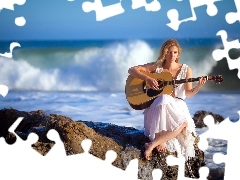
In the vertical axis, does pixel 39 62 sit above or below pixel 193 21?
below

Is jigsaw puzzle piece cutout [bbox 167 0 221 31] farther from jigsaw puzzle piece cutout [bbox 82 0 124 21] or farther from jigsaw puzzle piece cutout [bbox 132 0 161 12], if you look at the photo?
jigsaw puzzle piece cutout [bbox 82 0 124 21]

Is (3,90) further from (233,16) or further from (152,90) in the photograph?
(233,16)

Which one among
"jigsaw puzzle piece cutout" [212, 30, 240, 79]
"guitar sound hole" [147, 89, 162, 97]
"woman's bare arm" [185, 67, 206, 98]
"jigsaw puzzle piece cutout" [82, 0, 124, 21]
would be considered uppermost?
"jigsaw puzzle piece cutout" [82, 0, 124, 21]

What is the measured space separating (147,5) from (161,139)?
69cm

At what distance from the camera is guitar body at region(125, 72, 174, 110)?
2.22 meters

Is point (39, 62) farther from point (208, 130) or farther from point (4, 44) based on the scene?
point (208, 130)

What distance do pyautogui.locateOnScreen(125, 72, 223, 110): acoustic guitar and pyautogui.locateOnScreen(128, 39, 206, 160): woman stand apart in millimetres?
21

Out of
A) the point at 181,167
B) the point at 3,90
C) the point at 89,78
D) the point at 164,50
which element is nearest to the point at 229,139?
the point at 181,167

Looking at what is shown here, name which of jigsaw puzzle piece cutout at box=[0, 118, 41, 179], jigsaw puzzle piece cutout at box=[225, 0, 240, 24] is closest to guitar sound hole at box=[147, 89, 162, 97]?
jigsaw puzzle piece cutout at box=[225, 0, 240, 24]

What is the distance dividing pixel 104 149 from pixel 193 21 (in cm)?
79

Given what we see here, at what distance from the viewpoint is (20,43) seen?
2275mm

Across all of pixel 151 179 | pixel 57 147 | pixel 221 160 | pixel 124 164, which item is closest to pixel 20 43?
pixel 57 147

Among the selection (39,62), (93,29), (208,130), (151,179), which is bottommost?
(151,179)

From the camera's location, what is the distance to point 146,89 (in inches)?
88.4
